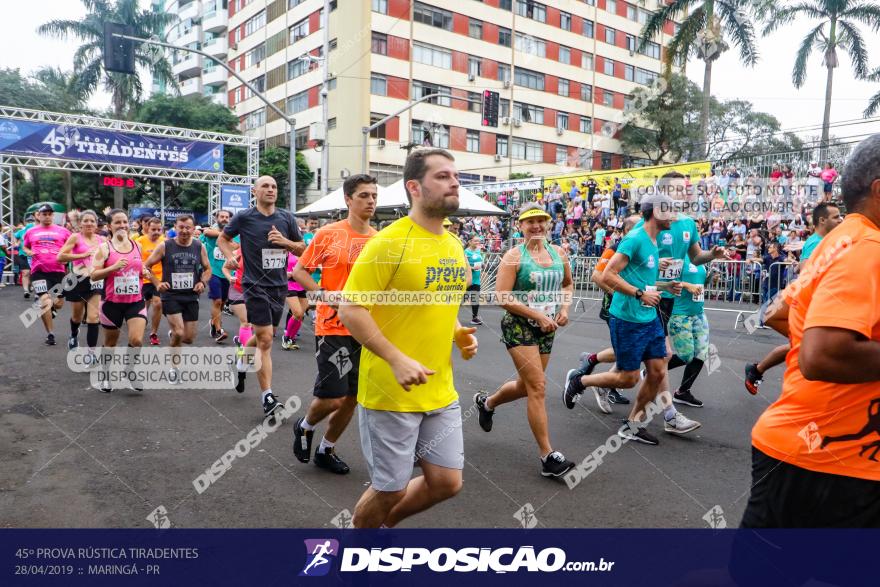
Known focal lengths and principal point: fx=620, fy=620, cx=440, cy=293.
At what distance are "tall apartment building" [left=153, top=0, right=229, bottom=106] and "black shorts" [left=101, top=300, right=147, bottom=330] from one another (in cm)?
5274

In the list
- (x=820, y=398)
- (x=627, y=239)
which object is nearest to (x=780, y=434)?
(x=820, y=398)

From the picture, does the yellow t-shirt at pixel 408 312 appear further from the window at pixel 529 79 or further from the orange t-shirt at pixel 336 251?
the window at pixel 529 79

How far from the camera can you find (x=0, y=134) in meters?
19.5

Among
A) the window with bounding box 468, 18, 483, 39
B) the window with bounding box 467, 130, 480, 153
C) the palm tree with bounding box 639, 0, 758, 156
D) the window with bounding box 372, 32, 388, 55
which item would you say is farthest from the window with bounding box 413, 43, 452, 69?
the palm tree with bounding box 639, 0, 758, 156

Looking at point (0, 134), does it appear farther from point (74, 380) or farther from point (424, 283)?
point (424, 283)

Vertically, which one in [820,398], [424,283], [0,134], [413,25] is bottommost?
[820,398]

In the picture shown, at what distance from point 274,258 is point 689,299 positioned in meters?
4.01

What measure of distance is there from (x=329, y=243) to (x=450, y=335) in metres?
2.10

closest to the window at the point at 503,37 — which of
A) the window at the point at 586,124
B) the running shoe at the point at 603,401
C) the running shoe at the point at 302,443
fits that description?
the window at the point at 586,124

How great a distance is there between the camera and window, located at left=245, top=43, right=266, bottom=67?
48906 mm

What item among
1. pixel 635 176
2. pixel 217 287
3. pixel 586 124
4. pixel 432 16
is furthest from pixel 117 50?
pixel 586 124

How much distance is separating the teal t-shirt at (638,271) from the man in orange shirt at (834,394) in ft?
9.86

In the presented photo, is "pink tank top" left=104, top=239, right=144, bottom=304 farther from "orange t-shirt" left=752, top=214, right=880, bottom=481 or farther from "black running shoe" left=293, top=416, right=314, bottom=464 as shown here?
"orange t-shirt" left=752, top=214, right=880, bottom=481

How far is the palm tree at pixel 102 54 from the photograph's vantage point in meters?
33.9
